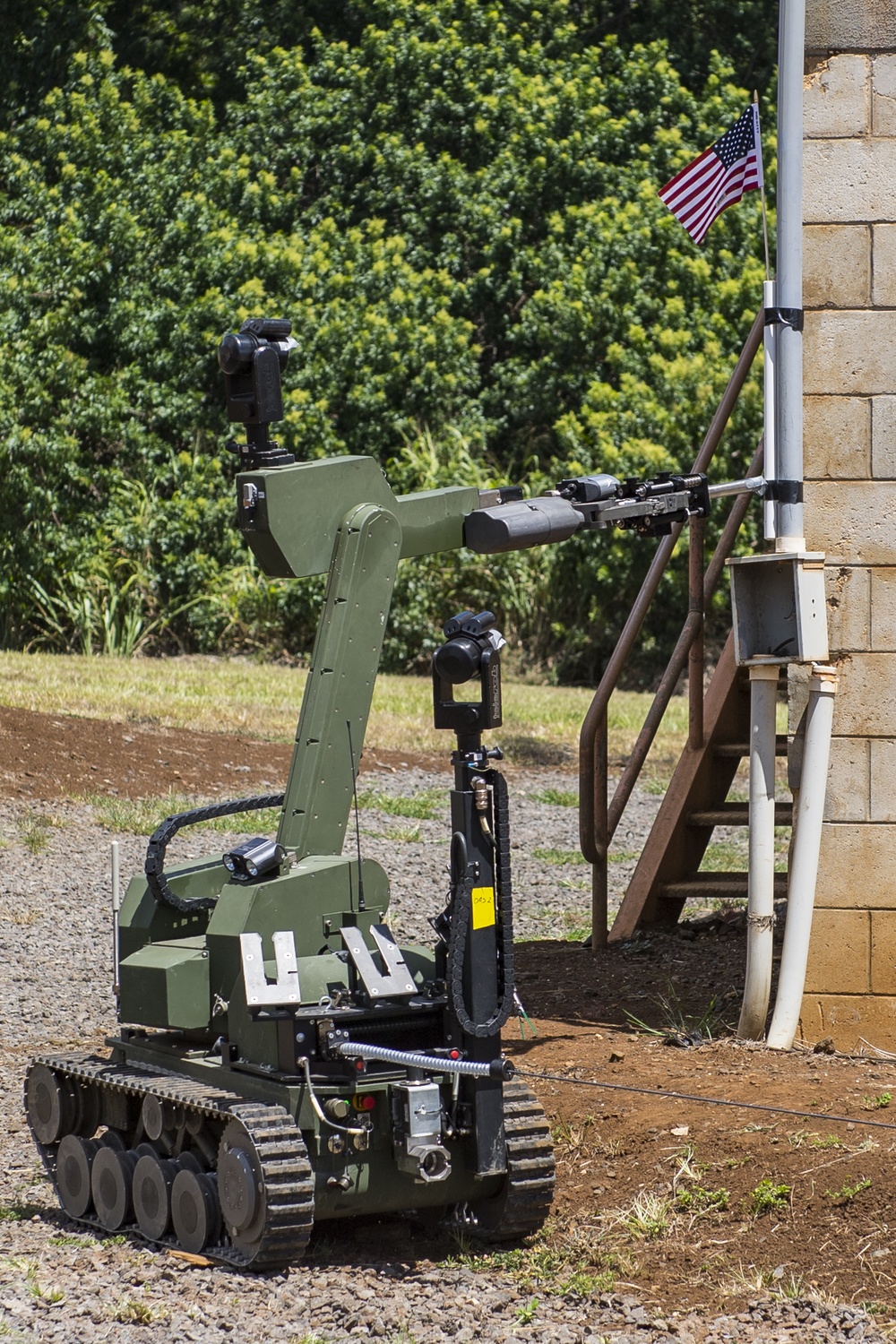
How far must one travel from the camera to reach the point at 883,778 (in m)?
6.52

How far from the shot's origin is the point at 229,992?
17.0ft

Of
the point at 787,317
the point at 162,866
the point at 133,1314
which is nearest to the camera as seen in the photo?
the point at 133,1314

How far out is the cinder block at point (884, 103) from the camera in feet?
21.7

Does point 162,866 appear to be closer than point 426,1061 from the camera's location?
No

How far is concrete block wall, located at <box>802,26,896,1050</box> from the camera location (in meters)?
6.53

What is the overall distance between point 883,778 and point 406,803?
6952mm

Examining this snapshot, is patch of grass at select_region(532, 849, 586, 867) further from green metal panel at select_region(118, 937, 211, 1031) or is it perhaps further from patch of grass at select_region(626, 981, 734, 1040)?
green metal panel at select_region(118, 937, 211, 1031)

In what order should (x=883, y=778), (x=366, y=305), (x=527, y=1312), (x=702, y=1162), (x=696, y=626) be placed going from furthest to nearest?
1. (x=366, y=305)
2. (x=696, y=626)
3. (x=883, y=778)
4. (x=702, y=1162)
5. (x=527, y=1312)

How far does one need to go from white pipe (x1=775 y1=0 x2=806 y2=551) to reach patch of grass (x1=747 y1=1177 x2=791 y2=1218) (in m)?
2.31

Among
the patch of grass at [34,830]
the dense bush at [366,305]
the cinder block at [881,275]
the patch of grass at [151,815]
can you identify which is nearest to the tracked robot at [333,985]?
the cinder block at [881,275]

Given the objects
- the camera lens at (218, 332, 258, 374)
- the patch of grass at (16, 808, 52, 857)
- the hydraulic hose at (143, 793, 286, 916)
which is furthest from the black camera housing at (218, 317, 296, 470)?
the patch of grass at (16, 808, 52, 857)

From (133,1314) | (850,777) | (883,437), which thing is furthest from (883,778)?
(133,1314)

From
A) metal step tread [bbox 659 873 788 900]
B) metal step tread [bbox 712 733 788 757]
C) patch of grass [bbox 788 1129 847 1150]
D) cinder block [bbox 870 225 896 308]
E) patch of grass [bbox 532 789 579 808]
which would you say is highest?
cinder block [bbox 870 225 896 308]

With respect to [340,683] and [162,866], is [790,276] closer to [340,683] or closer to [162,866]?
[340,683]
